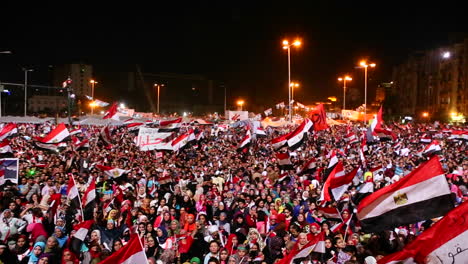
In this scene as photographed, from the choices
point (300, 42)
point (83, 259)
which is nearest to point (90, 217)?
point (83, 259)

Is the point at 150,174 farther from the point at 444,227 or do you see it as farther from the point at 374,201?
the point at 444,227

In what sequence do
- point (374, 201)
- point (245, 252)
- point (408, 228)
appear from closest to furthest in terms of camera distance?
point (374, 201)
point (245, 252)
point (408, 228)

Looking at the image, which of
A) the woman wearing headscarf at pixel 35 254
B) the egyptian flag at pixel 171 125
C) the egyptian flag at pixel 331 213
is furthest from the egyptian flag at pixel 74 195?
the egyptian flag at pixel 171 125

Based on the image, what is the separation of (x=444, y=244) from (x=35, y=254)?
5.96m

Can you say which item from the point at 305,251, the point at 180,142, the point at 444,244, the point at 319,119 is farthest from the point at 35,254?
the point at 180,142

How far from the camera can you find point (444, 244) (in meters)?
4.25

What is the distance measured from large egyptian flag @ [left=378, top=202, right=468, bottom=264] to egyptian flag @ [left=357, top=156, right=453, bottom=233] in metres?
0.66

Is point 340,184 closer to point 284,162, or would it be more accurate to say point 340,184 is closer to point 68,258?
point 68,258

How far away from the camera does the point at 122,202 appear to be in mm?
11055

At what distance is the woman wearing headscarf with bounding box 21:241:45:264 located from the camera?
23.7ft

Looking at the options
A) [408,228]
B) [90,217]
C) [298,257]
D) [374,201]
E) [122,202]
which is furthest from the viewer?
[122,202]

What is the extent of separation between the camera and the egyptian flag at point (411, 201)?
4.98 metres

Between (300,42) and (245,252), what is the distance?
17.9 meters

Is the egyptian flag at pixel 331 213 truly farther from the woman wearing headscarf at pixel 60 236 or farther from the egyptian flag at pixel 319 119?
the egyptian flag at pixel 319 119
